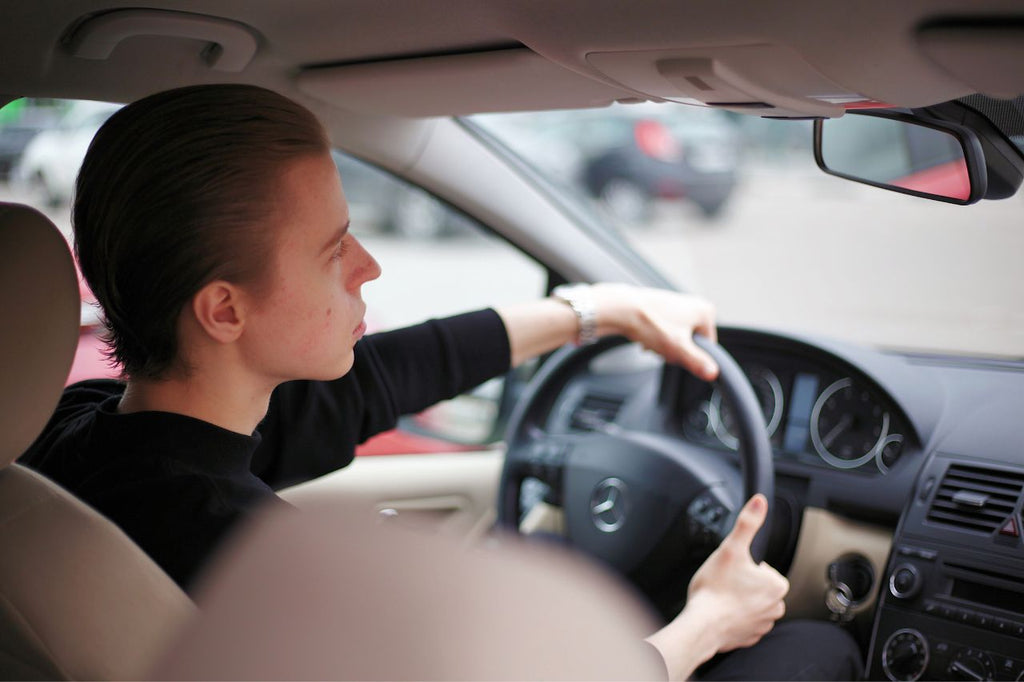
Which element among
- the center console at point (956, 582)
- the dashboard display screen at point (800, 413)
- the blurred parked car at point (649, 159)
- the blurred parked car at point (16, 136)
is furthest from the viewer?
the blurred parked car at point (649, 159)

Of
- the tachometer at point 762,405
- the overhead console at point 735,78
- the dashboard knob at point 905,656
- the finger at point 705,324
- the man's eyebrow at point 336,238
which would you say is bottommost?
the dashboard knob at point 905,656

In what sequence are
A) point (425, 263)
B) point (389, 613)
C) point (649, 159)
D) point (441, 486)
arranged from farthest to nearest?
1. point (649, 159)
2. point (425, 263)
3. point (441, 486)
4. point (389, 613)

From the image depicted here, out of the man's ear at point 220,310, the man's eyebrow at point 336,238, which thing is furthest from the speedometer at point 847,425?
the man's ear at point 220,310

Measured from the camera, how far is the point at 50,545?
1108mm

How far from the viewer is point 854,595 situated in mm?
2033

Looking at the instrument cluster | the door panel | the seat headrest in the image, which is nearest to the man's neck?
the seat headrest

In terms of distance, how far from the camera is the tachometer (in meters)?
2.32

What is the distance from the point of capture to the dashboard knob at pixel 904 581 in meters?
1.90

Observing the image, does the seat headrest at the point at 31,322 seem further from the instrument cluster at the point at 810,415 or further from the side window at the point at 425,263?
the side window at the point at 425,263

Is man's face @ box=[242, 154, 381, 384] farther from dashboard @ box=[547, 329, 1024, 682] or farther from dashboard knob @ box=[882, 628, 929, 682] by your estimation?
dashboard knob @ box=[882, 628, 929, 682]

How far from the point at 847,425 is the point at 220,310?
146 cm

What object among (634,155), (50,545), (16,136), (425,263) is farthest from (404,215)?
(50,545)

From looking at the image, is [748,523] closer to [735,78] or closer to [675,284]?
[735,78]

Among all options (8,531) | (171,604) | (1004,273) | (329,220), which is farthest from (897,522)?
(1004,273)
